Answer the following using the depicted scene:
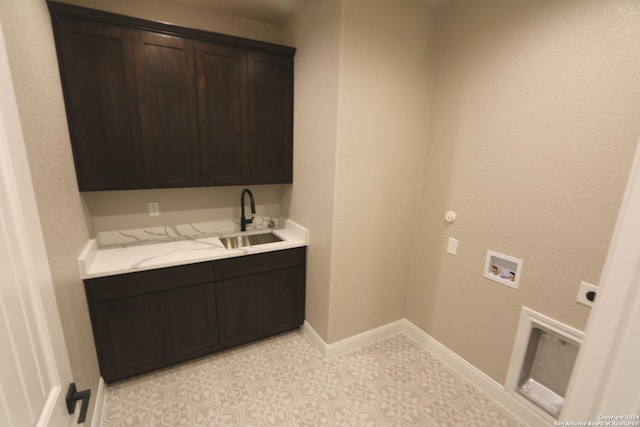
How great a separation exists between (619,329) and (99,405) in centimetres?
255

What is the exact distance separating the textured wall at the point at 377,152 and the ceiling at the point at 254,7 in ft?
2.34

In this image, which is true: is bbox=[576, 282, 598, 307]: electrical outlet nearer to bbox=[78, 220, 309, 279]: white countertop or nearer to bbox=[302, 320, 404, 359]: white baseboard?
bbox=[302, 320, 404, 359]: white baseboard

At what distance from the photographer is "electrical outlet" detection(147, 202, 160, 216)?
2.35 metres

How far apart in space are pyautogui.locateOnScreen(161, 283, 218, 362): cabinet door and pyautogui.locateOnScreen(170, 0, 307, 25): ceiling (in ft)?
7.38

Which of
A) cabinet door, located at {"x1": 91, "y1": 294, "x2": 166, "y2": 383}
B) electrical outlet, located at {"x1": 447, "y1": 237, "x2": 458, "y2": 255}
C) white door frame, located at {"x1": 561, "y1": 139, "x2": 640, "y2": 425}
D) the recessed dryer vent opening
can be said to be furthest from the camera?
electrical outlet, located at {"x1": 447, "y1": 237, "x2": 458, "y2": 255}

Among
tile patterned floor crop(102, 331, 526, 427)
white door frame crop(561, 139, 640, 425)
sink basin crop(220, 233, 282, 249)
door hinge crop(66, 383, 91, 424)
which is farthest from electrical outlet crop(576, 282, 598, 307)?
door hinge crop(66, 383, 91, 424)

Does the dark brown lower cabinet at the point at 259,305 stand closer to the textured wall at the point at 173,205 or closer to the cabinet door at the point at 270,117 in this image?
the textured wall at the point at 173,205

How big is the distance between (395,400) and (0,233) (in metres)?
2.22

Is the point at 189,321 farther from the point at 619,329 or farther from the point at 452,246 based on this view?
the point at 619,329

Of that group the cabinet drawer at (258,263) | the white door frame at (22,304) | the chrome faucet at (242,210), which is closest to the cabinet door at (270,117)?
the chrome faucet at (242,210)

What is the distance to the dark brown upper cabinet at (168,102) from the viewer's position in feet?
5.85

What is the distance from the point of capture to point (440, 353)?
2320mm

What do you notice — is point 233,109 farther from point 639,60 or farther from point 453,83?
point 639,60

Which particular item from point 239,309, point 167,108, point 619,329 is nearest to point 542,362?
point 619,329
